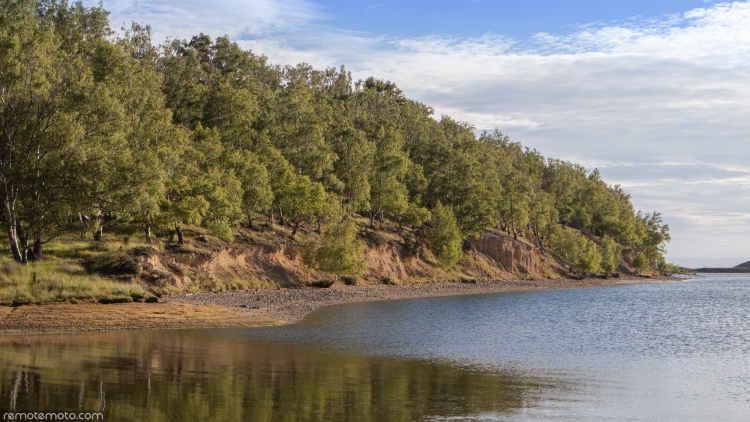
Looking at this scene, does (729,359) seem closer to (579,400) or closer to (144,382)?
(579,400)

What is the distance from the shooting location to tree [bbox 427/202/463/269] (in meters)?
91.4

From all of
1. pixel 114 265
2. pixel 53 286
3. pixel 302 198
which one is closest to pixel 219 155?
pixel 302 198

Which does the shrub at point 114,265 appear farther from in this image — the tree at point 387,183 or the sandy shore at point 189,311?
the tree at point 387,183

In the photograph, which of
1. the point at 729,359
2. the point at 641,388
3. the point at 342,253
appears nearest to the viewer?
the point at 641,388

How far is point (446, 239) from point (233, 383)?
73537 millimetres

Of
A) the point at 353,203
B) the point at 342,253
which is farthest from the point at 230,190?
the point at 353,203

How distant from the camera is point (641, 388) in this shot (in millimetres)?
23875

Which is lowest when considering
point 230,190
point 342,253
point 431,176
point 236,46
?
point 342,253

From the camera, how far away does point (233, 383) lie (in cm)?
2103

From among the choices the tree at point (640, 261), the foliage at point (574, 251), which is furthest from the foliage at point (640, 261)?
Result: the foliage at point (574, 251)

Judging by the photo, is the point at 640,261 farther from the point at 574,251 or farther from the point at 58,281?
the point at 58,281

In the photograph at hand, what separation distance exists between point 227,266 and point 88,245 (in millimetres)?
12795

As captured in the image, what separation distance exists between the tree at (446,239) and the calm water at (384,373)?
151ft

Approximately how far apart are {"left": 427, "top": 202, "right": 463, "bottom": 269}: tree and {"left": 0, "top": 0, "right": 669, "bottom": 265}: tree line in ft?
0.91
